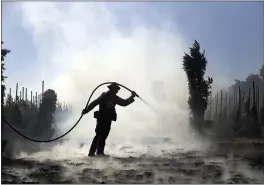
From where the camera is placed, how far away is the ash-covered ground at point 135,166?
8.78ft

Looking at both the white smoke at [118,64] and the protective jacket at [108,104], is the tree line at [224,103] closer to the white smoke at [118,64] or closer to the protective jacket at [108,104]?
the white smoke at [118,64]

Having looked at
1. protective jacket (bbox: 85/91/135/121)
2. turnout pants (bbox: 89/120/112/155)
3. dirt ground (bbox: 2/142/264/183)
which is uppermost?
protective jacket (bbox: 85/91/135/121)

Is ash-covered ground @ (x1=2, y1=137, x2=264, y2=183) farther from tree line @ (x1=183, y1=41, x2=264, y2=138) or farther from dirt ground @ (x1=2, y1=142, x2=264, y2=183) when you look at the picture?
tree line @ (x1=183, y1=41, x2=264, y2=138)

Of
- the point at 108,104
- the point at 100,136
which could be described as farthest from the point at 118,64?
the point at 100,136

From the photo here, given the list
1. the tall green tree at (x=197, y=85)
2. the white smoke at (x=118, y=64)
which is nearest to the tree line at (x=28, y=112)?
the white smoke at (x=118, y=64)

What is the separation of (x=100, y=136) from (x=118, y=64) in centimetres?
44

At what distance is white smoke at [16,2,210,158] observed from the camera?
106 inches

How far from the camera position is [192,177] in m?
2.68

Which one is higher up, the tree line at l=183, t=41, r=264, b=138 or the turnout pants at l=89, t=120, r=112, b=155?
the tree line at l=183, t=41, r=264, b=138

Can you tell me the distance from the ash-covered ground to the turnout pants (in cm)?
4

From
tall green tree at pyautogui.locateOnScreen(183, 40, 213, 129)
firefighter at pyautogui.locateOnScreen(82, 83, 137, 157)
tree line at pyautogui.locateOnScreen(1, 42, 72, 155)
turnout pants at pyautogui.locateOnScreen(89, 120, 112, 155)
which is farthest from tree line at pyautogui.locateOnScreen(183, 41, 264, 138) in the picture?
tree line at pyautogui.locateOnScreen(1, 42, 72, 155)

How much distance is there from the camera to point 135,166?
8.83ft

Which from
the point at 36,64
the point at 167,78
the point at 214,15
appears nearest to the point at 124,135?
the point at 167,78

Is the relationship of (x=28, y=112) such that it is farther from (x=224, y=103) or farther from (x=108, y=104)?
(x=224, y=103)
